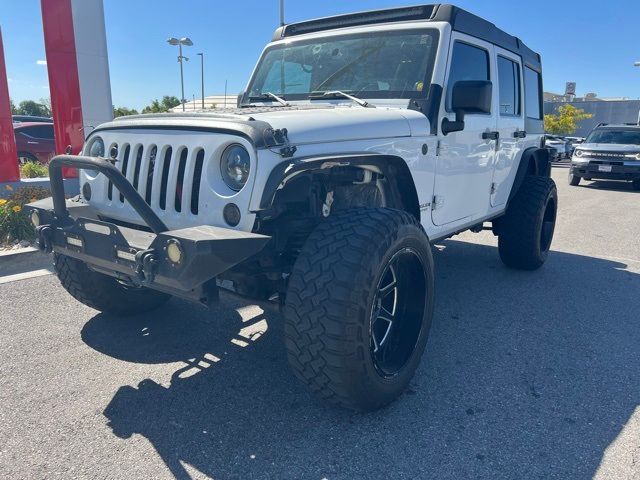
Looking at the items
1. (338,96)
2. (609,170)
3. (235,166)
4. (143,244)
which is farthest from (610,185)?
(143,244)

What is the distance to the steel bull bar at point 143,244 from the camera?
207cm

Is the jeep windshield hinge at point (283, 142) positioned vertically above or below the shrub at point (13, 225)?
above

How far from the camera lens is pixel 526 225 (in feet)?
16.6

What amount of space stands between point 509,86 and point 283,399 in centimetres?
370

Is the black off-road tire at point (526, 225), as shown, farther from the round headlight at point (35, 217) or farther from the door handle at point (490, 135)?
the round headlight at point (35, 217)

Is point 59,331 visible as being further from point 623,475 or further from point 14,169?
point 14,169

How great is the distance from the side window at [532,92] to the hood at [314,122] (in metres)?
2.70

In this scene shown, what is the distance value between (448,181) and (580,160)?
12.5 meters

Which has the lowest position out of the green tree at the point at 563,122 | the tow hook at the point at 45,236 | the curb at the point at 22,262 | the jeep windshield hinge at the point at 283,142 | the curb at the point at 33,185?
the curb at the point at 22,262

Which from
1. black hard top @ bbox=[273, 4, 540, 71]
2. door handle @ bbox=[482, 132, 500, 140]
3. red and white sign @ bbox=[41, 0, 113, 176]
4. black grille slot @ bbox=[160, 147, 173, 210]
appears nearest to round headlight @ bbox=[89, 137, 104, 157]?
black grille slot @ bbox=[160, 147, 173, 210]

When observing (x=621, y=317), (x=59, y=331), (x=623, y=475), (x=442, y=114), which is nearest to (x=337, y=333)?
(x=623, y=475)

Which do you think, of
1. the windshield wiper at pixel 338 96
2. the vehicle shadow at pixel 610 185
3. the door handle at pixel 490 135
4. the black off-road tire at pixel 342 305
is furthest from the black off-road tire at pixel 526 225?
the vehicle shadow at pixel 610 185

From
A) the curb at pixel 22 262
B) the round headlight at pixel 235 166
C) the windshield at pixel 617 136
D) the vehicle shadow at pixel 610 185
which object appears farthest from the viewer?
the vehicle shadow at pixel 610 185

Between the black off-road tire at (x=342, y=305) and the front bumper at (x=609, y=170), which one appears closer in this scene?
the black off-road tire at (x=342, y=305)
